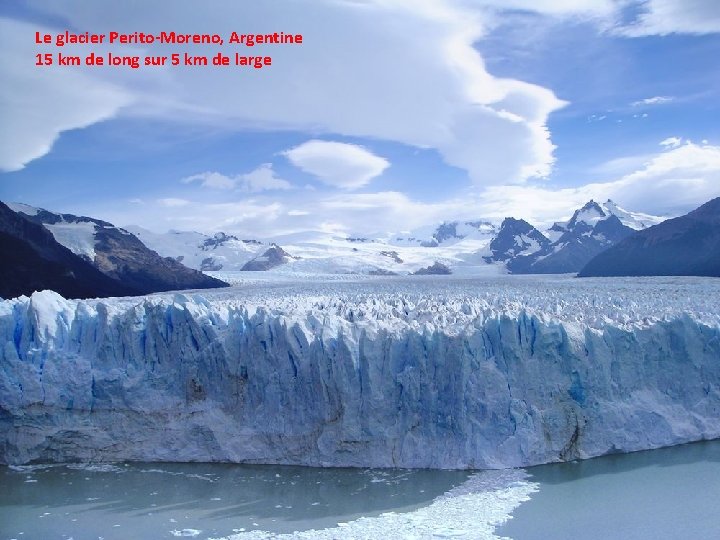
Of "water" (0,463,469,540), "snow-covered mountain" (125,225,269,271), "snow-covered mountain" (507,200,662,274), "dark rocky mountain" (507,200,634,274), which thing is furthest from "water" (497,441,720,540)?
"snow-covered mountain" (125,225,269,271)

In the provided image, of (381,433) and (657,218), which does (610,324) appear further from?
(657,218)

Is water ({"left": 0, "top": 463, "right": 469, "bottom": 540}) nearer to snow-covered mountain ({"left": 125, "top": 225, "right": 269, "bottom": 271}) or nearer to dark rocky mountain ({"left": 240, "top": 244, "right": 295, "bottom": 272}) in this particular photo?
dark rocky mountain ({"left": 240, "top": 244, "right": 295, "bottom": 272})

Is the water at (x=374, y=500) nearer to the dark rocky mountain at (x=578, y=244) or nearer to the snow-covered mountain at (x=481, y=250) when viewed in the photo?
the snow-covered mountain at (x=481, y=250)

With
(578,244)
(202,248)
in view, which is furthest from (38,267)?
(578,244)

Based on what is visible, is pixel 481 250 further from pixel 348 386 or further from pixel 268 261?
pixel 348 386

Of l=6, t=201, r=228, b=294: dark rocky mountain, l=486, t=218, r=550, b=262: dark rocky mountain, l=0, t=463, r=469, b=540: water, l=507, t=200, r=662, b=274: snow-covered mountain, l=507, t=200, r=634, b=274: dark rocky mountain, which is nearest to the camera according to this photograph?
l=0, t=463, r=469, b=540: water

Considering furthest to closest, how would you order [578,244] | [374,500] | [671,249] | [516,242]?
1. [516,242]
2. [578,244]
3. [671,249]
4. [374,500]

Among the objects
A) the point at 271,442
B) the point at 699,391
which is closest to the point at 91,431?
the point at 271,442
